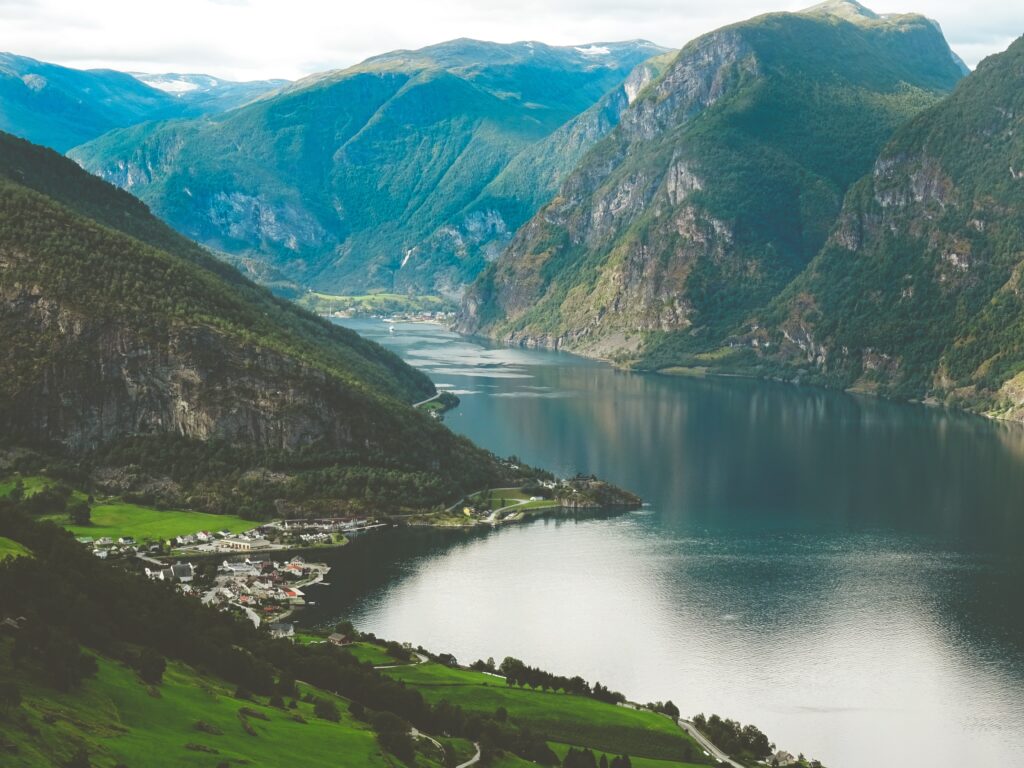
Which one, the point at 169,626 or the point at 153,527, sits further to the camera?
the point at 153,527

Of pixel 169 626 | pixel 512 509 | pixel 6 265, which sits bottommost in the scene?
pixel 512 509

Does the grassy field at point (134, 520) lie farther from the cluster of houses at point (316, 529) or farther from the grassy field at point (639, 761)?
the grassy field at point (639, 761)

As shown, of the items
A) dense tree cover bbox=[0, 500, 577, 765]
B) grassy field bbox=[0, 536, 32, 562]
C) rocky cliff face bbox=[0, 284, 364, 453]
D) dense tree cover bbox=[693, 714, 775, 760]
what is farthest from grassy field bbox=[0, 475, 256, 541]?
dense tree cover bbox=[693, 714, 775, 760]

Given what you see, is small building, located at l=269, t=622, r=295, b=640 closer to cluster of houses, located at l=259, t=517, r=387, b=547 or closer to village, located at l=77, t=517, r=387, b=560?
village, located at l=77, t=517, r=387, b=560

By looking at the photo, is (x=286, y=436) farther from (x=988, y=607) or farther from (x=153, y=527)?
(x=988, y=607)

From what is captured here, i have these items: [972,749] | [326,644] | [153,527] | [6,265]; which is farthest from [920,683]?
[6,265]

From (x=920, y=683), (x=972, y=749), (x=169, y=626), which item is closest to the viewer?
(x=169, y=626)
